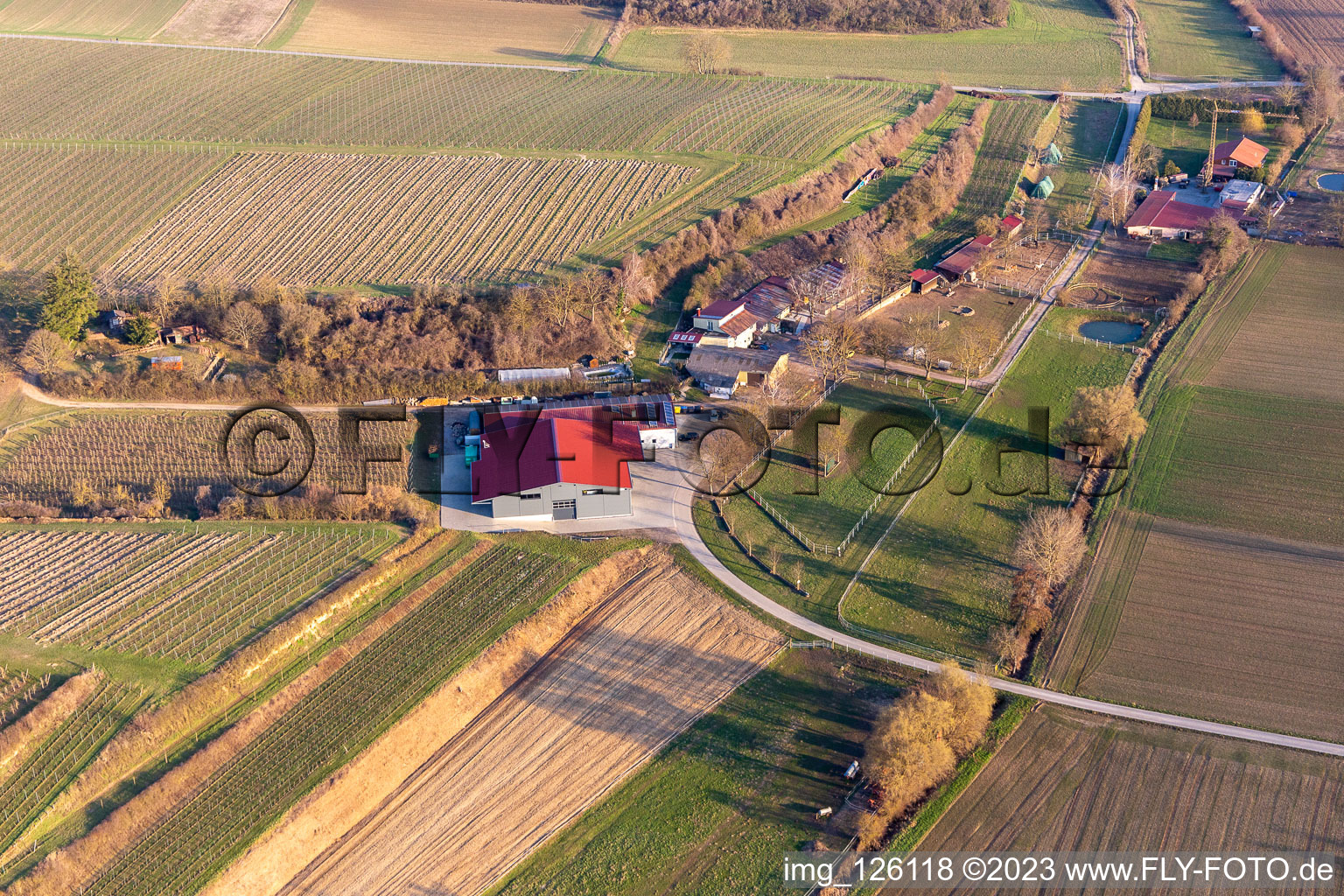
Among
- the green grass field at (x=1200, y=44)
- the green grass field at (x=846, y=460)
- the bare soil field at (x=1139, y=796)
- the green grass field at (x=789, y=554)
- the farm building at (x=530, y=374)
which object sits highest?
the green grass field at (x=1200, y=44)

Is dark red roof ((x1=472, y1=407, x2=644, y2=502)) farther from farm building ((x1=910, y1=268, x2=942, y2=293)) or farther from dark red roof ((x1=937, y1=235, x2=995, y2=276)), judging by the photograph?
dark red roof ((x1=937, y1=235, x2=995, y2=276))

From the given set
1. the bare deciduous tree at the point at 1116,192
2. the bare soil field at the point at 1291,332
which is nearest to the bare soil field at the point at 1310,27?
the bare deciduous tree at the point at 1116,192

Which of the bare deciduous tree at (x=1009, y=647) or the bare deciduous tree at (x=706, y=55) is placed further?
the bare deciduous tree at (x=706, y=55)

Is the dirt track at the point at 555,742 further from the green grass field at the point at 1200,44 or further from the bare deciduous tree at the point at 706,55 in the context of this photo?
the green grass field at the point at 1200,44

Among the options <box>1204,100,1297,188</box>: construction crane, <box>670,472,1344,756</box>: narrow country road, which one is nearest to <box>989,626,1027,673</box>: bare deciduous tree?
<box>670,472,1344,756</box>: narrow country road

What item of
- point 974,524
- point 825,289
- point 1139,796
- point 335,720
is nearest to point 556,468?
point 335,720

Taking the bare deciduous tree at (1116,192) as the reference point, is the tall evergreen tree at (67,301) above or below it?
above
